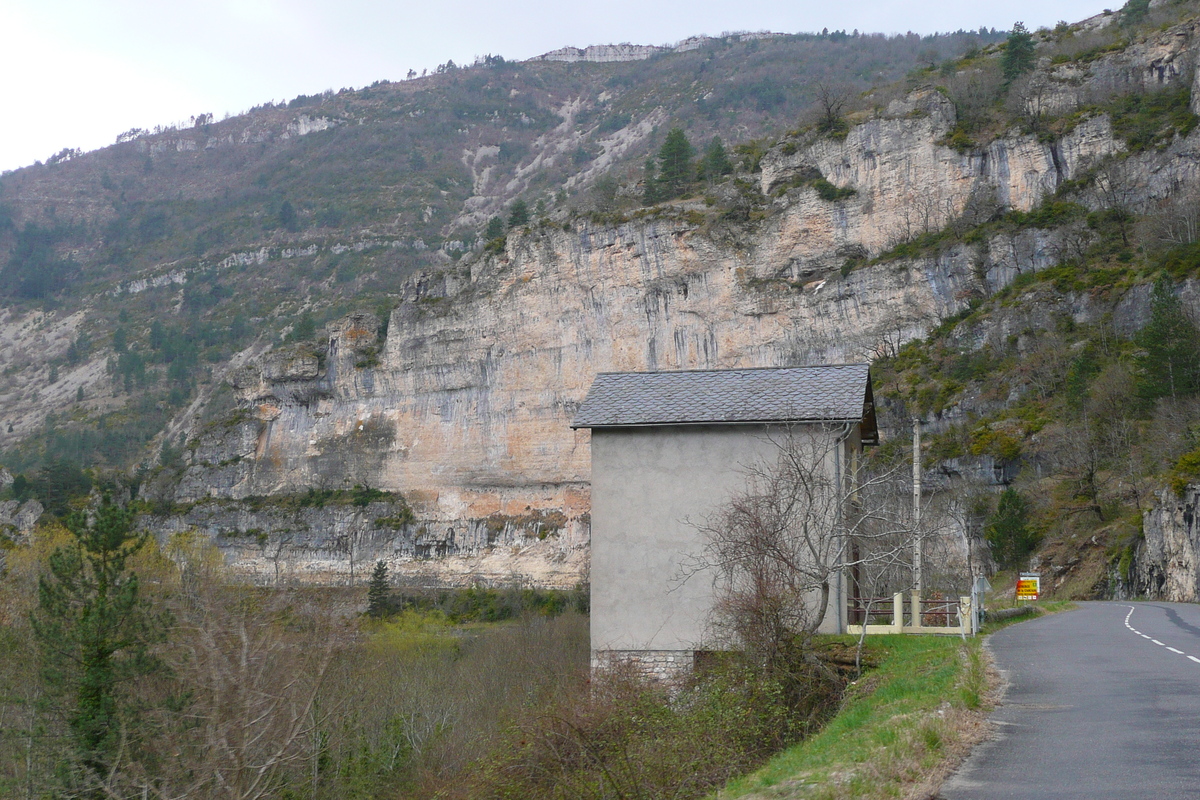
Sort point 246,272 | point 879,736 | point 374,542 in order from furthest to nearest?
point 246,272, point 374,542, point 879,736

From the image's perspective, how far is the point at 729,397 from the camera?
21.1 meters

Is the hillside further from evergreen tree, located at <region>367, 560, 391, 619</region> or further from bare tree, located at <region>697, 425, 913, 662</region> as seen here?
bare tree, located at <region>697, 425, 913, 662</region>

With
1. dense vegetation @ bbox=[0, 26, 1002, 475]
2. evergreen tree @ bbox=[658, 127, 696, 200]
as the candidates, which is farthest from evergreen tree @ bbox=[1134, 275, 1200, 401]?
dense vegetation @ bbox=[0, 26, 1002, 475]

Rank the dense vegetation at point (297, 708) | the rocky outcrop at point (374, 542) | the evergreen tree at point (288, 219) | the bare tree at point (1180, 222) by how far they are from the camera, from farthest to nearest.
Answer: the evergreen tree at point (288, 219) < the rocky outcrop at point (374, 542) < the bare tree at point (1180, 222) < the dense vegetation at point (297, 708)

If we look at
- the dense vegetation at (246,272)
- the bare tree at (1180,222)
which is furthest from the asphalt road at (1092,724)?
the dense vegetation at (246,272)

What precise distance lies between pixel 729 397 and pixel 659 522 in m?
2.92

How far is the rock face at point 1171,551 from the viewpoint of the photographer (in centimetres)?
3391

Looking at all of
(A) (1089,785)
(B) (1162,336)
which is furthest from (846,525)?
(B) (1162,336)

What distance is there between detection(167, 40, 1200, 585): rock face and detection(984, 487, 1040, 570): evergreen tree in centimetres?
2437

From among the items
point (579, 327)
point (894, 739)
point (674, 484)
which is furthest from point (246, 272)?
point (894, 739)

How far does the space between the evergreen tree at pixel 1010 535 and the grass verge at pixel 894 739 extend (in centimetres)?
2984

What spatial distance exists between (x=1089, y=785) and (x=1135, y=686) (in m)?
5.57

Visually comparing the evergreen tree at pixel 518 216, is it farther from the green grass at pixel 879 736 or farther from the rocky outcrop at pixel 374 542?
the green grass at pixel 879 736

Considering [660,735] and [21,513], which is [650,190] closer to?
[21,513]
